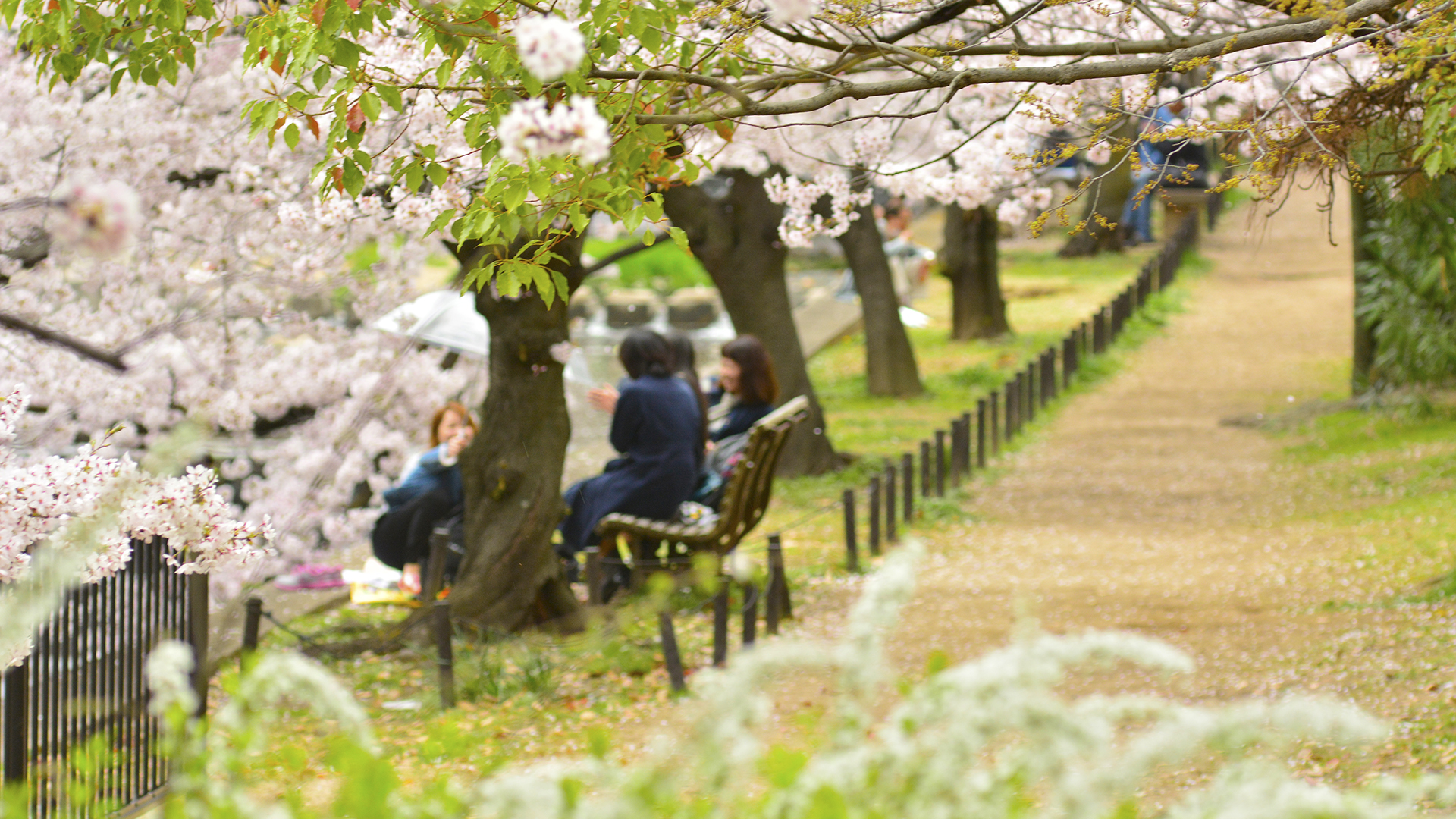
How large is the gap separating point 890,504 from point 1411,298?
539cm

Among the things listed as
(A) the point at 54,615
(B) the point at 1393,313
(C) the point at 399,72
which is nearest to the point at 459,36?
(C) the point at 399,72

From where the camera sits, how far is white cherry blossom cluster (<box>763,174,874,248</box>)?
7.19 meters

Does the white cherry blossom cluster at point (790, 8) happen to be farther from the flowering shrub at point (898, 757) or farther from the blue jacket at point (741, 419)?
the blue jacket at point (741, 419)

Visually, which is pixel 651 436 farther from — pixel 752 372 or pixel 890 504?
pixel 890 504

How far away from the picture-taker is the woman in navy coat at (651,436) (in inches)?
287

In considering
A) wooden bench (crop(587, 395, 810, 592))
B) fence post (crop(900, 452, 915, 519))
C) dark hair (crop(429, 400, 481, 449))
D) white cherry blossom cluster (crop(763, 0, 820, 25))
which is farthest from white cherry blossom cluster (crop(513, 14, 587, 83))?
fence post (crop(900, 452, 915, 519))

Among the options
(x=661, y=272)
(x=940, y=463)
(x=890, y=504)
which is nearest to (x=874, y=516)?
(x=890, y=504)

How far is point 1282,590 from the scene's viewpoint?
7.51m

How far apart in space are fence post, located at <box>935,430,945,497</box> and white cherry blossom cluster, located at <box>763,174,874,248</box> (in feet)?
9.50

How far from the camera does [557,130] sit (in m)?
2.69

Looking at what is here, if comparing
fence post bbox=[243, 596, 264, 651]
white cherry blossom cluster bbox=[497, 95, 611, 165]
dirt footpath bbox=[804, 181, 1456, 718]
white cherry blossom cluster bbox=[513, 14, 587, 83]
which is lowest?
dirt footpath bbox=[804, 181, 1456, 718]

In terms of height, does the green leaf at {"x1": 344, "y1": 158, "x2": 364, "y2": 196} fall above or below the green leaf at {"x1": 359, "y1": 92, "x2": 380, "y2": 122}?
below

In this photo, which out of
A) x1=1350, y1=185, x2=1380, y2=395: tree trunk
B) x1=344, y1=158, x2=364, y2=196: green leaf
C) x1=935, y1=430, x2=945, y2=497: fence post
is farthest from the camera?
x1=1350, y1=185, x2=1380, y2=395: tree trunk

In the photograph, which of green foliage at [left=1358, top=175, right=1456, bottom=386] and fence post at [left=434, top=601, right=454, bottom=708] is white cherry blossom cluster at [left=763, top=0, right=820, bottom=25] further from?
green foliage at [left=1358, top=175, right=1456, bottom=386]
